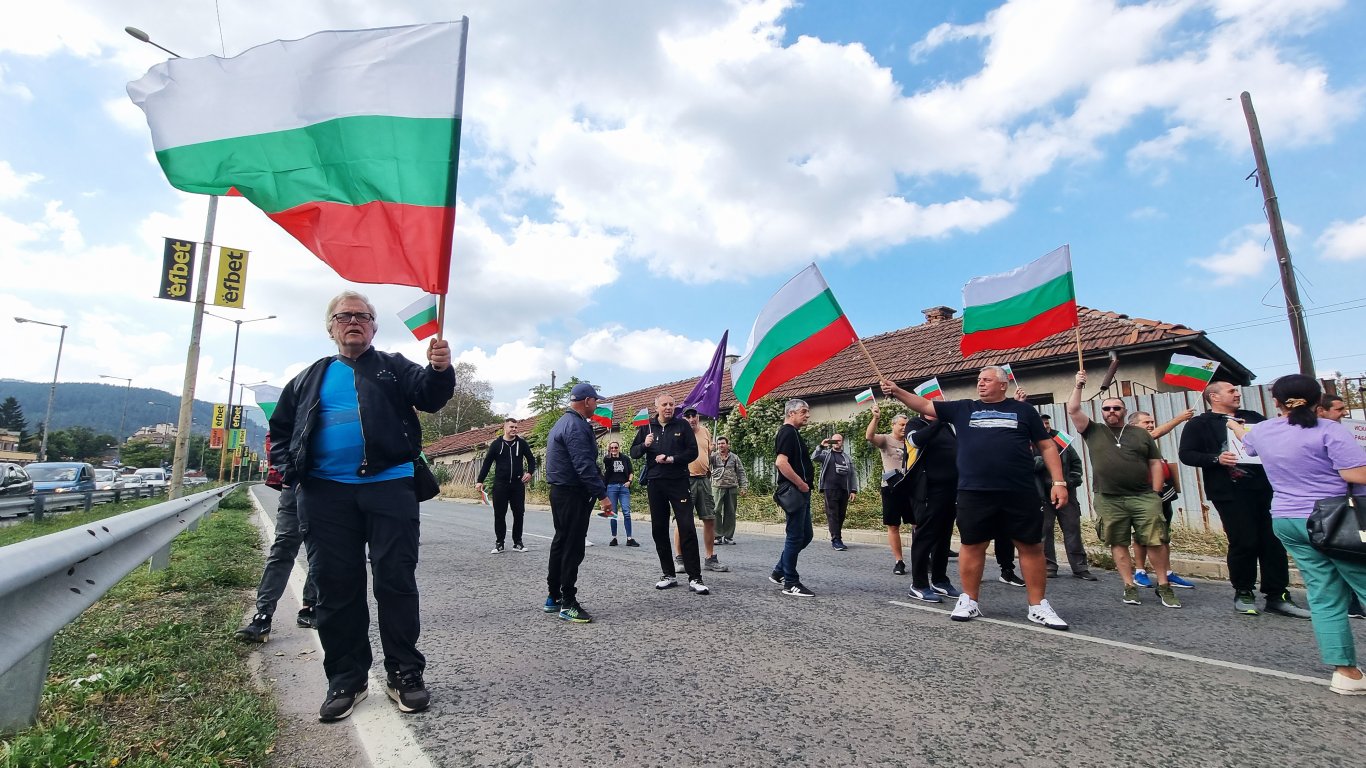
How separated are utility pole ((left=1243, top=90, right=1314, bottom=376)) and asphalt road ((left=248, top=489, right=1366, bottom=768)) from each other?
953cm

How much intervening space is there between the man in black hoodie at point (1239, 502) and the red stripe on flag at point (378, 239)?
6.12m

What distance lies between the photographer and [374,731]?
300 cm

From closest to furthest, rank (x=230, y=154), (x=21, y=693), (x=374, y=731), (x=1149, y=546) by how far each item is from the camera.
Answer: (x=21, y=693), (x=374, y=731), (x=230, y=154), (x=1149, y=546)

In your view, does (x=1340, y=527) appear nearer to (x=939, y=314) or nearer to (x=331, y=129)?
(x=331, y=129)

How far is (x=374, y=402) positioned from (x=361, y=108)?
169 cm

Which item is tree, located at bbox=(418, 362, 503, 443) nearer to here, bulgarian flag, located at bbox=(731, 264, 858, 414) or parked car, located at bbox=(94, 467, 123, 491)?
parked car, located at bbox=(94, 467, 123, 491)

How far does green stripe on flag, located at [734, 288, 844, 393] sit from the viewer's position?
682 centimetres

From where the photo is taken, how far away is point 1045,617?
5098mm

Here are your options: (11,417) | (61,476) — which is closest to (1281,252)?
(61,476)

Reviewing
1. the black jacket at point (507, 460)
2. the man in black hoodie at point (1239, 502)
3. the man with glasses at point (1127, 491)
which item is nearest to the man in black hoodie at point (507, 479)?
the black jacket at point (507, 460)

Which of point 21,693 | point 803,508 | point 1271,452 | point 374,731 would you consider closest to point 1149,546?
point 1271,452

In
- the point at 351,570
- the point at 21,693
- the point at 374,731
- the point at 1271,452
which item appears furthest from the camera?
the point at 1271,452

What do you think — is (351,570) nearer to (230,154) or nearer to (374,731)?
(374,731)

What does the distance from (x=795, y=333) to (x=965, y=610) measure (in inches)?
119
